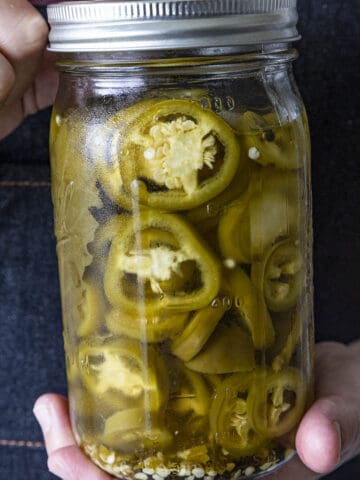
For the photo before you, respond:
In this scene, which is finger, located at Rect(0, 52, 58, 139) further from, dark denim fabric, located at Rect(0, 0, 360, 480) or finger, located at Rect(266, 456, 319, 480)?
finger, located at Rect(266, 456, 319, 480)

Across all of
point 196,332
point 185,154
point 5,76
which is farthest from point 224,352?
point 5,76

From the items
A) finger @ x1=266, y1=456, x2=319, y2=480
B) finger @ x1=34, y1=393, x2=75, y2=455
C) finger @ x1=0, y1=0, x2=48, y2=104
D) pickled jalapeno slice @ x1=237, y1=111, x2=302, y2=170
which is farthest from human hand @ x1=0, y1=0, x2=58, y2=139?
finger @ x1=266, y1=456, x2=319, y2=480

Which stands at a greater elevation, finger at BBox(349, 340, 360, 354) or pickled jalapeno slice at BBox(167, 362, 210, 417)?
pickled jalapeno slice at BBox(167, 362, 210, 417)

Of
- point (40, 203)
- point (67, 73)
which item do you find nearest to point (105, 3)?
point (67, 73)

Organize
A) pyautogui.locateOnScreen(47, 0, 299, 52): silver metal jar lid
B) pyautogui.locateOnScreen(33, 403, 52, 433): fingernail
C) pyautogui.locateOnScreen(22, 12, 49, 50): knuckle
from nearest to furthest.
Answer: pyautogui.locateOnScreen(47, 0, 299, 52): silver metal jar lid, pyautogui.locateOnScreen(22, 12, 49, 50): knuckle, pyautogui.locateOnScreen(33, 403, 52, 433): fingernail

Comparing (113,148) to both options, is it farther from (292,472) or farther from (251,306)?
(292,472)

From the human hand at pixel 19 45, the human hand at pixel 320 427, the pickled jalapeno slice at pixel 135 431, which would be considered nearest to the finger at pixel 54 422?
the human hand at pixel 320 427

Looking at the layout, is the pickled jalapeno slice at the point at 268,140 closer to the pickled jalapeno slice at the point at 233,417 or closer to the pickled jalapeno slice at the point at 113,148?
the pickled jalapeno slice at the point at 113,148

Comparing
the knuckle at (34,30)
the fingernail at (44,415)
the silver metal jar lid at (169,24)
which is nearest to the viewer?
the silver metal jar lid at (169,24)
